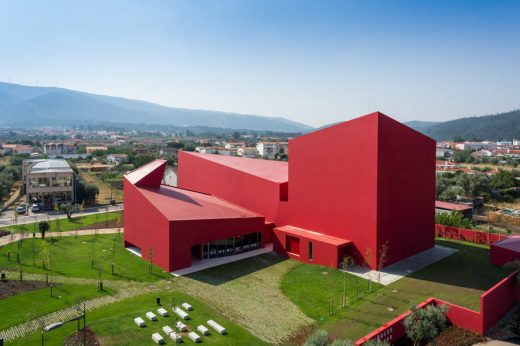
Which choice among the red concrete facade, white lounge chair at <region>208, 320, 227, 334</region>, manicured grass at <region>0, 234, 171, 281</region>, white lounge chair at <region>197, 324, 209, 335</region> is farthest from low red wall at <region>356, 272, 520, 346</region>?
manicured grass at <region>0, 234, 171, 281</region>

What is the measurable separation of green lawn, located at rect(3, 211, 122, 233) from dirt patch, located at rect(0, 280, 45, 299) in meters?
13.7

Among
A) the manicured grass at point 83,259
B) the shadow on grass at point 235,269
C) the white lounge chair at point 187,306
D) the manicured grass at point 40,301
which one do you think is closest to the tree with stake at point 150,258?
the manicured grass at point 83,259

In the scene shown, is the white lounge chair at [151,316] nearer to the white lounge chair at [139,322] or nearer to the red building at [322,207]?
the white lounge chair at [139,322]

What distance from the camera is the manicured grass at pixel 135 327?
1528 centimetres

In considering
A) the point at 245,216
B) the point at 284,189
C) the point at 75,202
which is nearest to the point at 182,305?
the point at 245,216

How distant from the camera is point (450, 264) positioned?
25.7 m

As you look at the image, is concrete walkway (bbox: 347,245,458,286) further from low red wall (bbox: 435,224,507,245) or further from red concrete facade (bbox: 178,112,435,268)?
low red wall (bbox: 435,224,507,245)

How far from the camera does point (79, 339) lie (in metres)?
15.2

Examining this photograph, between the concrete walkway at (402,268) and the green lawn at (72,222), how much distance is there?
84.5 ft

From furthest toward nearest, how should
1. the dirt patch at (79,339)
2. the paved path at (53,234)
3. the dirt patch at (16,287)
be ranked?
1. the paved path at (53,234)
2. the dirt patch at (16,287)
3. the dirt patch at (79,339)

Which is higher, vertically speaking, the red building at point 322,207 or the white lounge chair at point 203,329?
the red building at point 322,207

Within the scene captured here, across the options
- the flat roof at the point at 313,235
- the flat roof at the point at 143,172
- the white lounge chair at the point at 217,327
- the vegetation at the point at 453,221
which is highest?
the flat roof at the point at 143,172

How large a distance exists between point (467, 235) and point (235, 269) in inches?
839

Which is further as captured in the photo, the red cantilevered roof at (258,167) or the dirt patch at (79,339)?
the red cantilevered roof at (258,167)
